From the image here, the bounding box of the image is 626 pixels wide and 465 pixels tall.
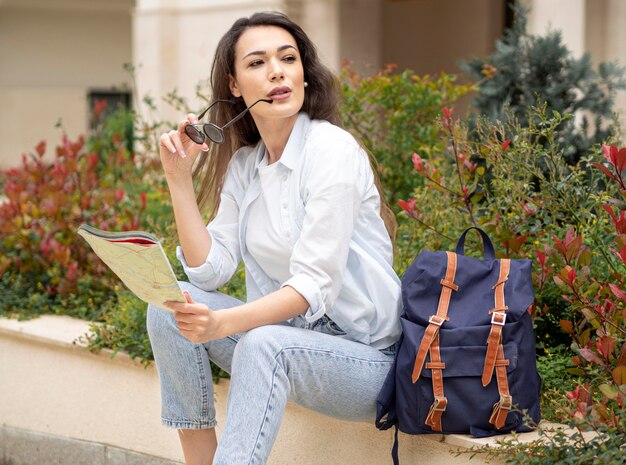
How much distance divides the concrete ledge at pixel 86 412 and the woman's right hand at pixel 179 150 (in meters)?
0.86

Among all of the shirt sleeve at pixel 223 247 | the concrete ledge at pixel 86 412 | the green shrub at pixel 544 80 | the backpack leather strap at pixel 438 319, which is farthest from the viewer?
the green shrub at pixel 544 80

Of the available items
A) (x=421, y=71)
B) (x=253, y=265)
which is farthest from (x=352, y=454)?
(x=421, y=71)

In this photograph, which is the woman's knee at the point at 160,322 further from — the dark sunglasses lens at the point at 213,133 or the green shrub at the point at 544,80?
the green shrub at the point at 544,80

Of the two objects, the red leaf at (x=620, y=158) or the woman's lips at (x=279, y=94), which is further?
the woman's lips at (x=279, y=94)

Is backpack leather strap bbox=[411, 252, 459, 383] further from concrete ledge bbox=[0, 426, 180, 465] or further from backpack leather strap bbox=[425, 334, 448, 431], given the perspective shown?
concrete ledge bbox=[0, 426, 180, 465]

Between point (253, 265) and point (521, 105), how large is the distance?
2.19m

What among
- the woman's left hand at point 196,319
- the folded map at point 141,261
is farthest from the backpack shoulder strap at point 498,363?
the folded map at point 141,261

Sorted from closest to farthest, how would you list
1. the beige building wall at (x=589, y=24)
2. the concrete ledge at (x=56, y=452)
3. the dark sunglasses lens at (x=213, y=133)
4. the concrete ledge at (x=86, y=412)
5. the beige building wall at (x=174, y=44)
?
the dark sunglasses lens at (x=213, y=133) < the concrete ledge at (x=86, y=412) < the concrete ledge at (x=56, y=452) < the beige building wall at (x=589, y=24) < the beige building wall at (x=174, y=44)

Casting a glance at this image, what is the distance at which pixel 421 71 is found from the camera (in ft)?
34.7

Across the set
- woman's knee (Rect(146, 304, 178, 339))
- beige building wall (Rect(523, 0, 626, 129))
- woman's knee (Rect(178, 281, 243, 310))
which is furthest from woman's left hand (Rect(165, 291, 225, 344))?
beige building wall (Rect(523, 0, 626, 129))

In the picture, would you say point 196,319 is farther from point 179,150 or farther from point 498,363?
point 498,363

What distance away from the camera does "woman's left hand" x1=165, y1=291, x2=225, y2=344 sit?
7.90 ft

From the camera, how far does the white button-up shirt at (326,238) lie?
256 cm

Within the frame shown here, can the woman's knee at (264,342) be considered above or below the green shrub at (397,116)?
below
